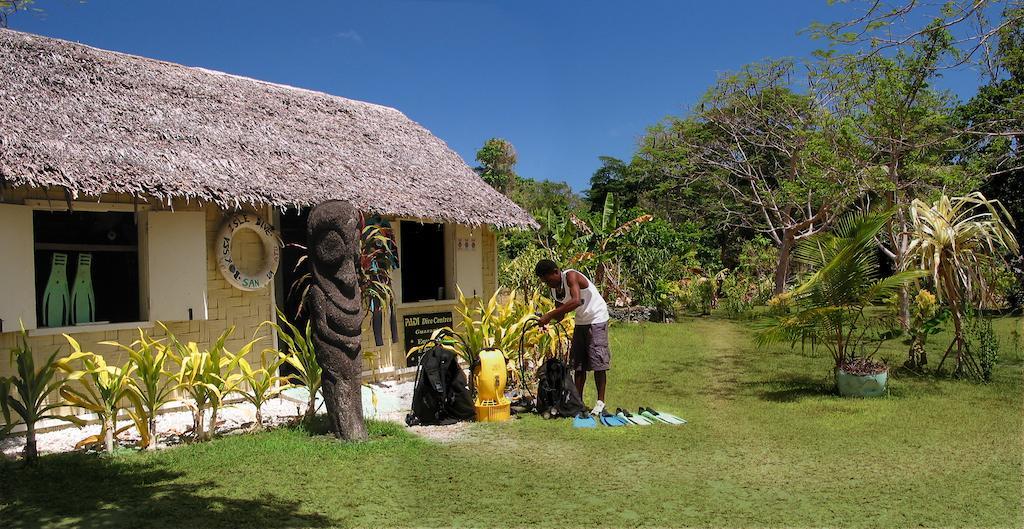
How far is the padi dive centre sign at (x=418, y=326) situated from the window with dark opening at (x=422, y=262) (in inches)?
13.1

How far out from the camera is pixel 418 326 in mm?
10438

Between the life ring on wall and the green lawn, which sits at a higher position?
the life ring on wall

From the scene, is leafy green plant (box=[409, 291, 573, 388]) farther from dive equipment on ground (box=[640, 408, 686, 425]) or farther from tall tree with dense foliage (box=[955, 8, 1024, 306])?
tall tree with dense foliage (box=[955, 8, 1024, 306])

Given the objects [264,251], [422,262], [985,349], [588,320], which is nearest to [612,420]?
[588,320]

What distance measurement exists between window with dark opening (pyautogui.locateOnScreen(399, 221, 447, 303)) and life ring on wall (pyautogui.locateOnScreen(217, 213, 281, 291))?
2176 millimetres

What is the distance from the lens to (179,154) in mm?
8023

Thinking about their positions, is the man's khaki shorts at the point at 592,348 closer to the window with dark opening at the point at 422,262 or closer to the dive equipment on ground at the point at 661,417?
the dive equipment on ground at the point at 661,417

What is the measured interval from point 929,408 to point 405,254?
6.57 m

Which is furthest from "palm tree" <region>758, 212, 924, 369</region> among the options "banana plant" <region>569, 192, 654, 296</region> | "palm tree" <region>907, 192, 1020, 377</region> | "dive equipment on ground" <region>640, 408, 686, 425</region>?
"banana plant" <region>569, 192, 654, 296</region>

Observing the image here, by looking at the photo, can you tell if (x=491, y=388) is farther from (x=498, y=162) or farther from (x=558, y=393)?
(x=498, y=162)

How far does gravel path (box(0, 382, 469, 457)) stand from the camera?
21.7ft

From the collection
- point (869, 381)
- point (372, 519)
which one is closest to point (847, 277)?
point (869, 381)

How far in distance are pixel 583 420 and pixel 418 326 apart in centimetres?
390

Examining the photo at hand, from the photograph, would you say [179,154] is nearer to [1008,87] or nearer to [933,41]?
[933,41]
